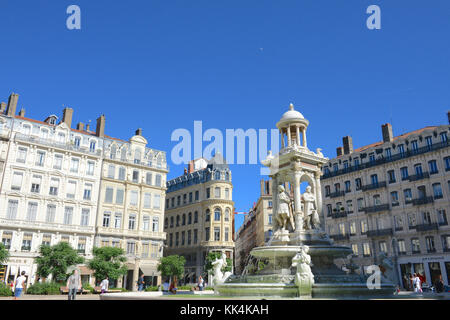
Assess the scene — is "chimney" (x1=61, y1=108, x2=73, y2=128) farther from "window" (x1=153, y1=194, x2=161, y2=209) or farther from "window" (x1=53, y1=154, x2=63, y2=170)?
"window" (x1=153, y1=194, x2=161, y2=209)

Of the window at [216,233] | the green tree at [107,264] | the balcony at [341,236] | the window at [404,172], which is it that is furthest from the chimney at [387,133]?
the green tree at [107,264]

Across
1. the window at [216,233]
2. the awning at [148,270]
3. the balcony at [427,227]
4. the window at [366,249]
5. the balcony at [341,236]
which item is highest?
the window at [216,233]

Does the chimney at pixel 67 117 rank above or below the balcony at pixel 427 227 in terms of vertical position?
above

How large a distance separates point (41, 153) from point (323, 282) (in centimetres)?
4004

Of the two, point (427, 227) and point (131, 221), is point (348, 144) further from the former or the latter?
point (131, 221)

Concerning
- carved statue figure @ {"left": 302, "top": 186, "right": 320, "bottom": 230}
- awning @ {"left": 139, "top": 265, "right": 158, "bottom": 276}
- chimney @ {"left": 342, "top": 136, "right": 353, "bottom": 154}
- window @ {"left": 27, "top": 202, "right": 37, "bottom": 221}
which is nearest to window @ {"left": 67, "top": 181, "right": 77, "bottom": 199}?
window @ {"left": 27, "top": 202, "right": 37, "bottom": 221}

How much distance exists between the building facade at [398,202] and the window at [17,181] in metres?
40.2

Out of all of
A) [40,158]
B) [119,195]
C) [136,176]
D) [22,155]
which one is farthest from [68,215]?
[136,176]

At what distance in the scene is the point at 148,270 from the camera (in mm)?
47375

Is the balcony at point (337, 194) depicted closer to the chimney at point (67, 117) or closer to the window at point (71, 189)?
the window at point (71, 189)

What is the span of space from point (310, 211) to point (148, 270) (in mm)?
35018

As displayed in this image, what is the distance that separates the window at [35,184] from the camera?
41.5 metres

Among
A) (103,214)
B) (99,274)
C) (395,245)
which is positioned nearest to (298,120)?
(99,274)
